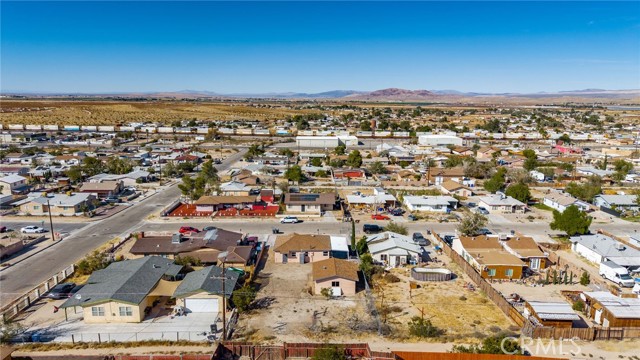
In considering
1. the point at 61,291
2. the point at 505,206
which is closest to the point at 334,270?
the point at 61,291

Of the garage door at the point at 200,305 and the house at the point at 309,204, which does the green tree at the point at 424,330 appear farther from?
the house at the point at 309,204

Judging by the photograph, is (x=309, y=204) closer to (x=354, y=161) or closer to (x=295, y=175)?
(x=295, y=175)

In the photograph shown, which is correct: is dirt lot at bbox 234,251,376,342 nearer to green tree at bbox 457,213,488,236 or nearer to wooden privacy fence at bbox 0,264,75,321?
wooden privacy fence at bbox 0,264,75,321

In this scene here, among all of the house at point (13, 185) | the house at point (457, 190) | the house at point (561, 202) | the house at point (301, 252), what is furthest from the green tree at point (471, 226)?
the house at point (13, 185)

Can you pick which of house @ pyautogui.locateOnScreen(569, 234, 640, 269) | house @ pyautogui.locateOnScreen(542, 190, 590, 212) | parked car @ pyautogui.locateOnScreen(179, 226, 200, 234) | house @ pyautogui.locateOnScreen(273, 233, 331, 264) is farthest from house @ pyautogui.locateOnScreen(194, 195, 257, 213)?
house @ pyautogui.locateOnScreen(542, 190, 590, 212)

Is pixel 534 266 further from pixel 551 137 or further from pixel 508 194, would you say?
pixel 551 137
